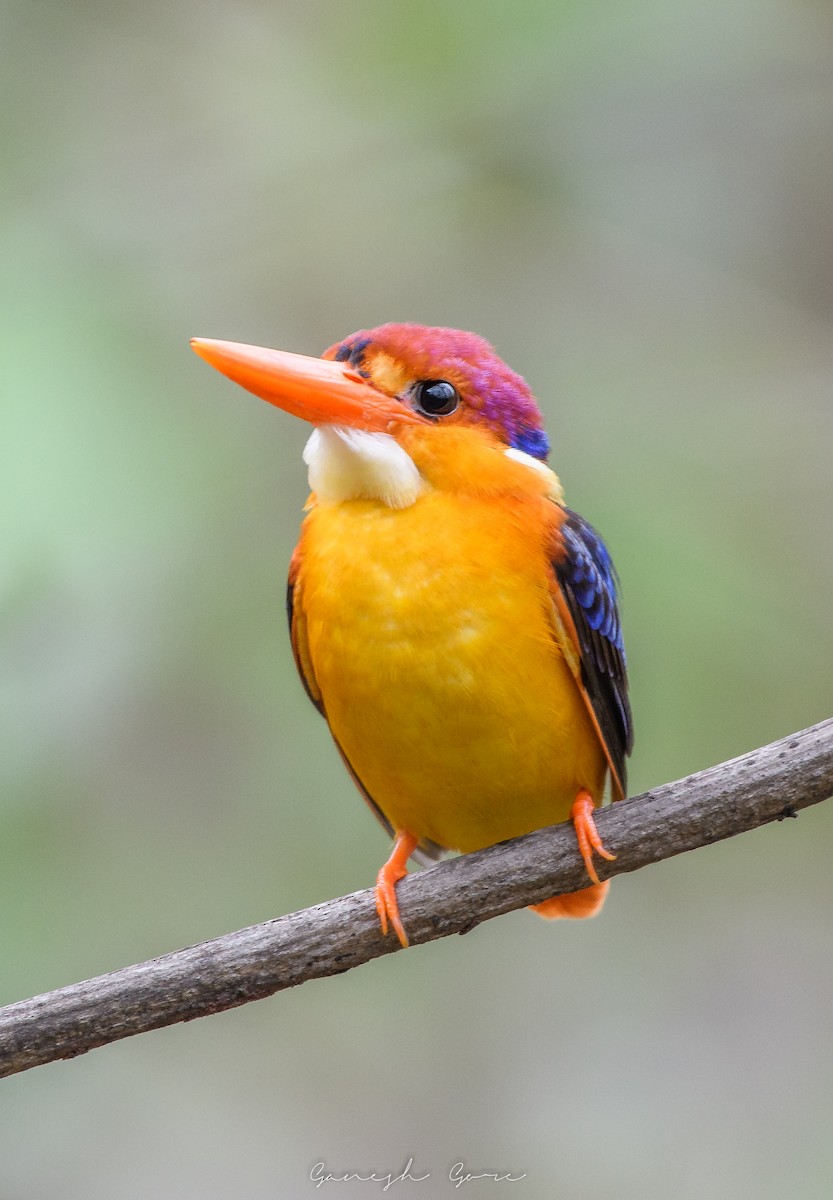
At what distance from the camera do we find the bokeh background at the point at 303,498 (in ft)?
10.2

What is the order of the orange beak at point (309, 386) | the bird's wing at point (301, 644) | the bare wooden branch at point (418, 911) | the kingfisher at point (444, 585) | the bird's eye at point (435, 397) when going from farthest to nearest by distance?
the bird's wing at point (301, 644) → the bird's eye at point (435, 397) → the kingfisher at point (444, 585) → the orange beak at point (309, 386) → the bare wooden branch at point (418, 911)

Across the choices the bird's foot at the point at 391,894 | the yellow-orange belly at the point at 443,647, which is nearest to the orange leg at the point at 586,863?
the yellow-orange belly at the point at 443,647

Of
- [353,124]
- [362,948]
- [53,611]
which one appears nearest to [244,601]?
[53,611]

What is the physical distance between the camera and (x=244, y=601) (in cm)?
342

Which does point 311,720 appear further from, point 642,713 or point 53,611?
point 53,611

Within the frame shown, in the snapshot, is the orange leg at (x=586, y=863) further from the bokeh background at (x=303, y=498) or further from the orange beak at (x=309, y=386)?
the orange beak at (x=309, y=386)

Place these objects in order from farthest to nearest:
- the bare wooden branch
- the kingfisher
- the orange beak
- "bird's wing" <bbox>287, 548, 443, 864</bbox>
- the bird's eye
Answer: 1. "bird's wing" <bbox>287, 548, 443, 864</bbox>
2. the bird's eye
3. the kingfisher
4. the orange beak
5. the bare wooden branch

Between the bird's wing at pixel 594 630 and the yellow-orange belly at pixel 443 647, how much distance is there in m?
0.04

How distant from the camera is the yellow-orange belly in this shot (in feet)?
9.07

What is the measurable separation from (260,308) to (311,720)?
1376 millimetres

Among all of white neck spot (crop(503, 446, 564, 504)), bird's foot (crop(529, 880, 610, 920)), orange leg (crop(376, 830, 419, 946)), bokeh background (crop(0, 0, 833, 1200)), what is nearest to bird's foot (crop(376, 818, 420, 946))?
orange leg (crop(376, 830, 419, 946))

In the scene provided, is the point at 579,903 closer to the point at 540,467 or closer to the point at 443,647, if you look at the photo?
the point at 443,647

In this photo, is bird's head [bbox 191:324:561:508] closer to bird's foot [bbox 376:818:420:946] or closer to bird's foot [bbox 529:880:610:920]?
bird's foot [bbox 376:818:420:946]

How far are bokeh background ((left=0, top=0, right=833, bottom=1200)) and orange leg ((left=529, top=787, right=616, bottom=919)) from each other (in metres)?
0.45
